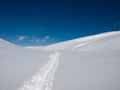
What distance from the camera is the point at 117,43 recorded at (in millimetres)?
60438

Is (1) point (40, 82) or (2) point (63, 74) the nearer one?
(1) point (40, 82)

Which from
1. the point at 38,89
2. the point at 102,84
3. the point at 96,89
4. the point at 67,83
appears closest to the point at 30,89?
the point at 38,89

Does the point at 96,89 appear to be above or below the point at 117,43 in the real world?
below

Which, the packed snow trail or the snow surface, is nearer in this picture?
the packed snow trail

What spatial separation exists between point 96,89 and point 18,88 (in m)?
4.35

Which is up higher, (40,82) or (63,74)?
(63,74)

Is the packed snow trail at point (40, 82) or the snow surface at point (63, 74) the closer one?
the packed snow trail at point (40, 82)

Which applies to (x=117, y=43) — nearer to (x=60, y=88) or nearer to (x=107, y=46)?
(x=107, y=46)

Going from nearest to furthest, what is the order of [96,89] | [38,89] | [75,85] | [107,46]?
[38,89]
[96,89]
[75,85]
[107,46]

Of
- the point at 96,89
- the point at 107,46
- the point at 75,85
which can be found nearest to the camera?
the point at 96,89

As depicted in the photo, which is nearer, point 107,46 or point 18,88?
point 18,88

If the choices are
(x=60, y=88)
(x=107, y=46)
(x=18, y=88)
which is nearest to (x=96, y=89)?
(x=60, y=88)

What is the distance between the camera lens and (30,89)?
9.19 meters

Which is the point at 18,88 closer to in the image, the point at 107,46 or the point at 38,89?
the point at 38,89
